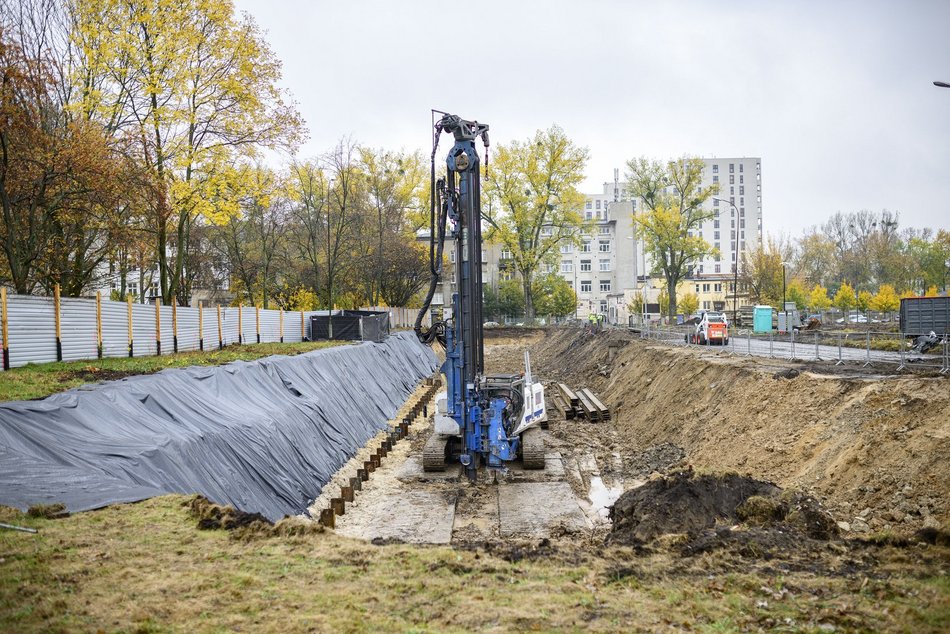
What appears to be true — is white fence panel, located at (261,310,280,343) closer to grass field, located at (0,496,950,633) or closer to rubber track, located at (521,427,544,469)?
rubber track, located at (521,427,544,469)

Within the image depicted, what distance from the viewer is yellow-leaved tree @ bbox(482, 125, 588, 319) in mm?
55875

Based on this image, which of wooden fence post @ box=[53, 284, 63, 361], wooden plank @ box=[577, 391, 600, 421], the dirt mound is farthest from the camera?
wooden plank @ box=[577, 391, 600, 421]

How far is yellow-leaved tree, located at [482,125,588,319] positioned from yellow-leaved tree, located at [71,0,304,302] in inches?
1278

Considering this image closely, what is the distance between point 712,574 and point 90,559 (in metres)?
5.64

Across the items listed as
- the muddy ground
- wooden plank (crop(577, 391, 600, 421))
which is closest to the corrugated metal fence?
the muddy ground

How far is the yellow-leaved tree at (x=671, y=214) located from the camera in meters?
54.2

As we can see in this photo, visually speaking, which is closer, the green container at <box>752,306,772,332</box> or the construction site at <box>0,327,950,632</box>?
the construction site at <box>0,327,950,632</box>

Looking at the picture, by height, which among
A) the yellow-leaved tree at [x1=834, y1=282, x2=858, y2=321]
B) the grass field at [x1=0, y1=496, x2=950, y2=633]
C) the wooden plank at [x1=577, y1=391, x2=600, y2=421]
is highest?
the yellow-leaved tree at [x1=834, y1=282, x2=858, y2=321]

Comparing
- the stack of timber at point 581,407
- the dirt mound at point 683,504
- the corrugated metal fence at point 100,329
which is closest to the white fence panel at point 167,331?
the corrugated metal fence at point 100,329

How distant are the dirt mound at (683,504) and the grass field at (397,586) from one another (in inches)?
65.6

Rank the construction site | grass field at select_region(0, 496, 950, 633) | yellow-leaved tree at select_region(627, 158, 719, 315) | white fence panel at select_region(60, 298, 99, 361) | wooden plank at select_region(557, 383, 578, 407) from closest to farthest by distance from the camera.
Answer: grass field at select_region(0, 496, 950, 633) < the construction site < white fence panel at select_region(60, 298, 99, 361) < wooden plank at select_region(557, 383, 578, 407) < yellow-leaved tree at select_region(627, 158, 719, 315)

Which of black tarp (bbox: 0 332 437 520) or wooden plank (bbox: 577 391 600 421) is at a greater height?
black tarp (bbox: 0 332 437 520)

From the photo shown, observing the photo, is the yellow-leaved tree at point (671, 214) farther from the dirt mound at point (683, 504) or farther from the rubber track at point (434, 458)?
the dirt mound at point (683, 504)

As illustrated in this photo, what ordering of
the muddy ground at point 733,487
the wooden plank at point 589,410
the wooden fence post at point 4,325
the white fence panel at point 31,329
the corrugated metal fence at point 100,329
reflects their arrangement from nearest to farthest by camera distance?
the muddy ground at point 733,487, the wooden fence post at point 4,325, the white fence panel at point 31,329, the corrugated metal fence at point 100,329, the wooden plank at point 589,410
